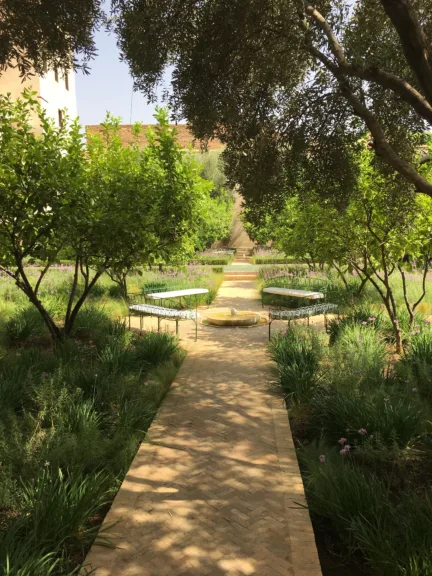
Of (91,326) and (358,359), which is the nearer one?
(358,359)

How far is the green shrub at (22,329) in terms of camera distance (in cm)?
695

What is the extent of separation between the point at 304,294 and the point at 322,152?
4.03 metres

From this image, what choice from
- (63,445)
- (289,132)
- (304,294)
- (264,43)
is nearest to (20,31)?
(264,43)

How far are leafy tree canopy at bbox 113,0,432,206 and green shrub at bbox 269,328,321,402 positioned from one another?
1.80 metres

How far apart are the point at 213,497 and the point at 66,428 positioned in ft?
4.36

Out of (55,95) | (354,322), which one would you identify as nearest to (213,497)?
(354,322)

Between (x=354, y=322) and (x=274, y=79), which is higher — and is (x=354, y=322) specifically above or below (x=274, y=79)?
below

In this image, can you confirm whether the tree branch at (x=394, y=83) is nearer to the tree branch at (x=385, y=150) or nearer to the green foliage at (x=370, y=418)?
the tree branch at (x=385, y=150)

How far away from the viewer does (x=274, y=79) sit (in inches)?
223

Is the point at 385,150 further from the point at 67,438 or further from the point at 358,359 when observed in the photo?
the point at 67,438

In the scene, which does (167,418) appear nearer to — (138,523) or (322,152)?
(138,523)

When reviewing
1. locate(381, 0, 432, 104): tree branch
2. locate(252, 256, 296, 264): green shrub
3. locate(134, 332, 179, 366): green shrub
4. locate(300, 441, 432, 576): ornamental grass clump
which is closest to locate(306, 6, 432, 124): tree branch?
locate(381, 0, 432, 104): tree branch

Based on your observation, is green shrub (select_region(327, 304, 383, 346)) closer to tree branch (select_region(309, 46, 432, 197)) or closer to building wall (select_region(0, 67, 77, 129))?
tree branch (select_region(309, 46, 432, 197))

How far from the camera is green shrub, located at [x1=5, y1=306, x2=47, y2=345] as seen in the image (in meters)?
6.95
